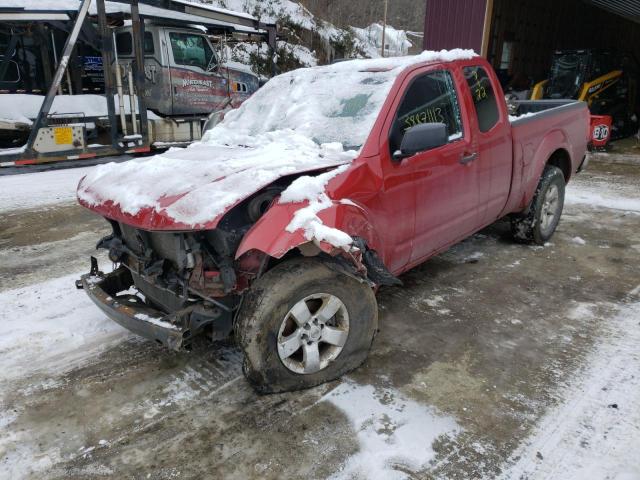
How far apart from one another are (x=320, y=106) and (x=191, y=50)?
369 inches

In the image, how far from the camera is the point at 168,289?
9.63 ft

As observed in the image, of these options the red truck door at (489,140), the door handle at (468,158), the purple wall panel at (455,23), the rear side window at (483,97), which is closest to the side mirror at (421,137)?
the door handle at (468,158)

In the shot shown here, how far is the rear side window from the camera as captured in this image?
4.18 metres

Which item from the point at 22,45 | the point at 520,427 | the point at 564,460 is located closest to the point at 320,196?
the point at 520,427

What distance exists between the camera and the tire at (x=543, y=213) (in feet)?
17.2

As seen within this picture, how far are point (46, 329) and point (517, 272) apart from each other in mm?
4092

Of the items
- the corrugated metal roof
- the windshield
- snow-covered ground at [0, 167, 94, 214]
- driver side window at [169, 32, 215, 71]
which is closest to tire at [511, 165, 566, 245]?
the windshield

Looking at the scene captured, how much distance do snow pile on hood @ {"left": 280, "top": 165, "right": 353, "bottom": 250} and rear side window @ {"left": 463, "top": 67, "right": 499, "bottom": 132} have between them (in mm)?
1849

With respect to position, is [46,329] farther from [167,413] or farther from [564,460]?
[564,460]

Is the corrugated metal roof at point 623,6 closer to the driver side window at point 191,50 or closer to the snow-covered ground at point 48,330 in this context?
the driver side window at point 191,50

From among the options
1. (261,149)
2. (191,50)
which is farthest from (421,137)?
(191,50)

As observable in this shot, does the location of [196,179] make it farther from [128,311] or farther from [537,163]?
[537,163]

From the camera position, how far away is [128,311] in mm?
3021

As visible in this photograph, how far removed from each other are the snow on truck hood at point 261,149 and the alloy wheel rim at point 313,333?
723 millimetres
